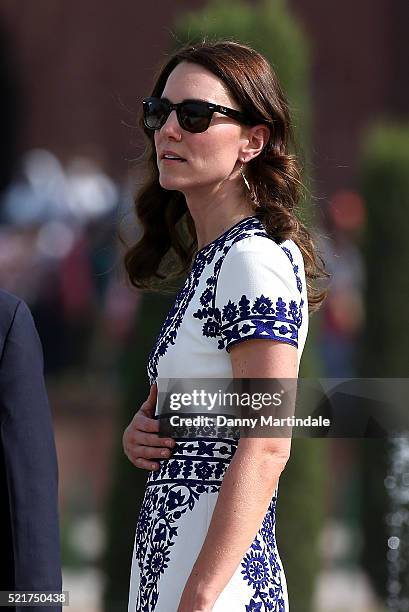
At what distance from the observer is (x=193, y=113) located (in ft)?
7.69

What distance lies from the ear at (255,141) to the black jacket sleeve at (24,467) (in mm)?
487

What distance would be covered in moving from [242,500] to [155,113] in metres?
0.74

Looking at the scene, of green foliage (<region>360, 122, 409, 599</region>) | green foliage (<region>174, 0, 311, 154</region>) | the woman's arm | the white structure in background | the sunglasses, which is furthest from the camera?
the white structure in background

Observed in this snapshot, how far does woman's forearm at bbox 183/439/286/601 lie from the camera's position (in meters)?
2.12

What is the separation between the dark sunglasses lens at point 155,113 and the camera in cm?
242

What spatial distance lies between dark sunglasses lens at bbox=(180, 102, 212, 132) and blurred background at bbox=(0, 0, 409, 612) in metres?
0.50

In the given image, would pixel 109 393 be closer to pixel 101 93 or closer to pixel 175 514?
pixel 101 93

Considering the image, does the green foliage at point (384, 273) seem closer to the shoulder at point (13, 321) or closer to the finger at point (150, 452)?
the finger at point (150, 452)

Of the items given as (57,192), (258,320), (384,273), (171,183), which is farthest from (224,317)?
(57,192)

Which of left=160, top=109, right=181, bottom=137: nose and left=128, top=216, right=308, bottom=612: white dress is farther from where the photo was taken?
left=160, top=109, right=181, bottom=137: nose

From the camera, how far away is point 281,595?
2.25 m

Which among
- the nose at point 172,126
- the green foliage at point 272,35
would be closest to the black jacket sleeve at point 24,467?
the nose at point 172,126

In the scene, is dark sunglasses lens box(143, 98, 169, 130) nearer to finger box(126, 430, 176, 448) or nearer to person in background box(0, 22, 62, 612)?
person in background box(0, 22, 62, 612)

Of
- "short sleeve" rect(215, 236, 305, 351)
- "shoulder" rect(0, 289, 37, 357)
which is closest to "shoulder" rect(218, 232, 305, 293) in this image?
"short sleeve" rect(215, 236, 305, 351)
